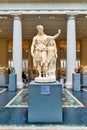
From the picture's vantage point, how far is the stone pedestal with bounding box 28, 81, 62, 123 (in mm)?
6000

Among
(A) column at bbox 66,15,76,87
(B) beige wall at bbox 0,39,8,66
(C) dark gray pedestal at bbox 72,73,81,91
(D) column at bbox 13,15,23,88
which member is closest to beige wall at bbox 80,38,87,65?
(B) beige wall at bbox 0,39,8,66

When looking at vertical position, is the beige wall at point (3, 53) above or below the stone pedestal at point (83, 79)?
above

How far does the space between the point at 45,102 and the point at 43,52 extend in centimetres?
150

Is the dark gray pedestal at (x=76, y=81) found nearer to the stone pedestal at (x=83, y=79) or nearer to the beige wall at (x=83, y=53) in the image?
the stone pedestal at (x=83, y=79)

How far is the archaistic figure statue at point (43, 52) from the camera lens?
657cm

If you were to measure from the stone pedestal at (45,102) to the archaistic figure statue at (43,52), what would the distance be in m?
0.44

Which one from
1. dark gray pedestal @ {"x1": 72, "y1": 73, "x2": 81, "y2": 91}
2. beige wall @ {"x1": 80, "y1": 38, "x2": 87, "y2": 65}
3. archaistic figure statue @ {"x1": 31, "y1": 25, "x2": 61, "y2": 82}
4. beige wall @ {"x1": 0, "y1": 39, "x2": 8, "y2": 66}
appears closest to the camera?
archaistic figure statue @ {"x1": 31, "y1": 25, "x2": 61, "y2": 82}

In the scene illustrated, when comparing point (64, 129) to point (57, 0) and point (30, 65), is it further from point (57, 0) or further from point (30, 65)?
point (30, 65)

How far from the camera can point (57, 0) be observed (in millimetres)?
15070

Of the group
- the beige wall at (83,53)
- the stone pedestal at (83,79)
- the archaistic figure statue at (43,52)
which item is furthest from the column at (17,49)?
the beige wall at (83,53)

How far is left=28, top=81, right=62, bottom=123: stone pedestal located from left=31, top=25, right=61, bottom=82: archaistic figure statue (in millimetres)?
444

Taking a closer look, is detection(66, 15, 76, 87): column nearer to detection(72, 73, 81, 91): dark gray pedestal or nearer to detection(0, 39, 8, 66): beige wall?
detection(72, 73, 81, 91): dark gray pedestal

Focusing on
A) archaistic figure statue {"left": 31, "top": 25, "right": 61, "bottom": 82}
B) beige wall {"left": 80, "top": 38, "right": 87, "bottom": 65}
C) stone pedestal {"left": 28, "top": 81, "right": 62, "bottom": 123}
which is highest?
beige wall {"left": 80, "top": 38, "right": 87, "bottom": 65}

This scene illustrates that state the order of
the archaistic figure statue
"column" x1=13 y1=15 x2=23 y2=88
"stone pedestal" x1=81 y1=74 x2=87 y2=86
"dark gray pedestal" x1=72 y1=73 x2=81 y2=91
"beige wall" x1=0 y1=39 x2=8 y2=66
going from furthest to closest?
1. "beige wall" x1=0 y1=39 x2=8 y2=66
2. "stone pedestal" x1=81 y1=74 x2=87 y2=86
3. "column" x1=13 y1=15 x2=23 y2=88
4. "dark gray pedestal" x1=72 y1=73 x2=81 y2=91
5. the archaistic figure statue
